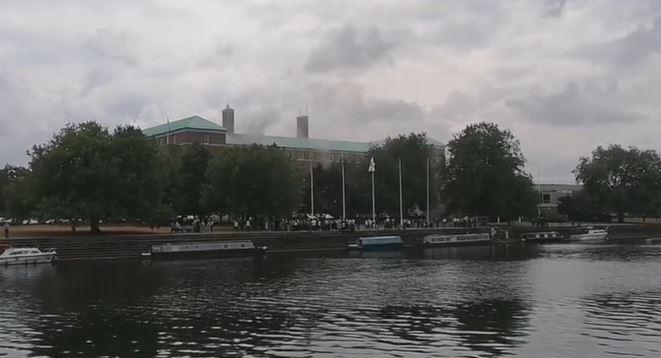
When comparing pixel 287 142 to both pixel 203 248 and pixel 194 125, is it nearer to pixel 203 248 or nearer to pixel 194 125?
pixel 194 125

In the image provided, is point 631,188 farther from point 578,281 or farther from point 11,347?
point 11,347

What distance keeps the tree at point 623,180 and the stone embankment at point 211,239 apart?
4582cm

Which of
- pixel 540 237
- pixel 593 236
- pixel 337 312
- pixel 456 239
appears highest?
pixel 456 239

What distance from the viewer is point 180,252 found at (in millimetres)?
69438

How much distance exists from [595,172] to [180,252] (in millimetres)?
102448

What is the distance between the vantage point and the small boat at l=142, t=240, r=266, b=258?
6900cm

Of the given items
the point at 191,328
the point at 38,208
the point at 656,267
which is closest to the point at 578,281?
the point at 656,267

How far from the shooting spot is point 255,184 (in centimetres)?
9200

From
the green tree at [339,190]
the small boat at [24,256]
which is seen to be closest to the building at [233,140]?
the green tree at [339,190]

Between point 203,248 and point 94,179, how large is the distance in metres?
14.2

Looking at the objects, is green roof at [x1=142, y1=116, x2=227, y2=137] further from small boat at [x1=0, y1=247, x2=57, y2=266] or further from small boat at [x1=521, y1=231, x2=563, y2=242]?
small boat at [x1=0, y1=247, x2=57, y2=266]

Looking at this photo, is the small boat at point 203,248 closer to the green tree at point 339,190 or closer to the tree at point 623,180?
the green tree at point 339,190

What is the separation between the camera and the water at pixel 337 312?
72.6 feet

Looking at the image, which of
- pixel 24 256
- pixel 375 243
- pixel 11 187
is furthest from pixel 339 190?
pixel 24 256
